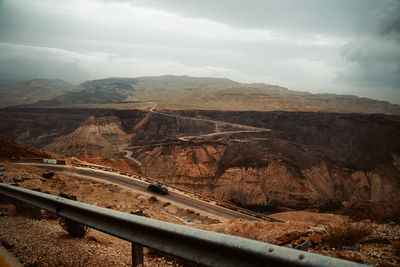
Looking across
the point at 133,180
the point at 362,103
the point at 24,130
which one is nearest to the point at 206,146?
the point at 133,180

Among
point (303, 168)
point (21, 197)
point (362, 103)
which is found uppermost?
point (362, 103)

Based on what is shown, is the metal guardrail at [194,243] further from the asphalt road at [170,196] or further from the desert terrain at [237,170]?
the asphalt road at [170,196]

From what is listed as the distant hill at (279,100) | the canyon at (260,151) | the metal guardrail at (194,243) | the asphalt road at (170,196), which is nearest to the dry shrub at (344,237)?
the metal guardrail at (194,243)

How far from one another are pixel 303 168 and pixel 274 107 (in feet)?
196

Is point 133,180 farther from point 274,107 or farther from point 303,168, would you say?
point 274,107

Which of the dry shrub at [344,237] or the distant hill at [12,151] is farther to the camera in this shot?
the distant hill at [12,151]

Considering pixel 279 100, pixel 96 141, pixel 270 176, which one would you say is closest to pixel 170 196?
pixel 270 176

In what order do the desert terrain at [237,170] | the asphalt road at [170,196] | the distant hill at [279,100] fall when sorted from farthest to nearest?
the distant hill at [279,100]
the asphalt road at [170,196]
the desert terrain at [237,170]

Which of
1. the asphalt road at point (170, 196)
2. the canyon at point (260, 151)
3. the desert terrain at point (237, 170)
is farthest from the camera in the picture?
the canyon at point (260, 151)

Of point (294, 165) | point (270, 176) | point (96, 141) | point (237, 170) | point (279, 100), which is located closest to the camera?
point (270, 176)

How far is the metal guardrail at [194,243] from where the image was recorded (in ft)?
5.98

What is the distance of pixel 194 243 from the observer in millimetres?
2338

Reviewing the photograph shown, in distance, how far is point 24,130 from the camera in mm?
102375

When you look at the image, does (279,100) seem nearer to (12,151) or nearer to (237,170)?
(237,170)
